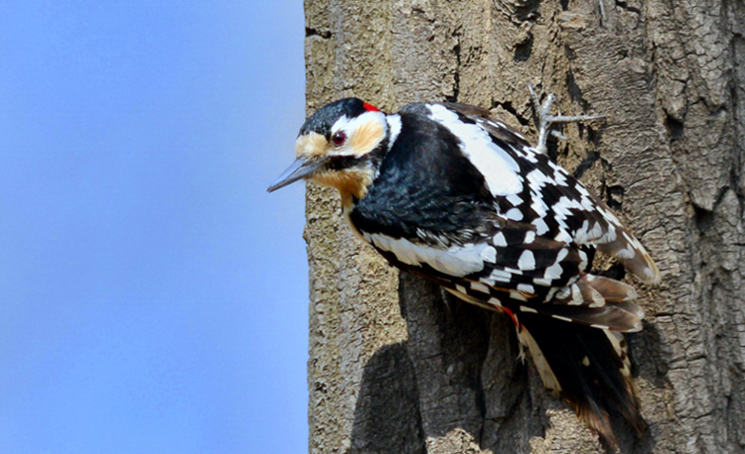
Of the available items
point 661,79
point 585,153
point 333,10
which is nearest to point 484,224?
point 585,153

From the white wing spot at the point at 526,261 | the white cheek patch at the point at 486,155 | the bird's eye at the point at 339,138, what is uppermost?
the bird's eye at the point at 339,138

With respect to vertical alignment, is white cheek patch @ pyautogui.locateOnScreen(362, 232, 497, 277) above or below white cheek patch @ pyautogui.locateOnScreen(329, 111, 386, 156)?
below

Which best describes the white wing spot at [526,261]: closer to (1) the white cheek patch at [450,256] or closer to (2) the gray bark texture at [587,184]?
(1) the white cheek patch at [450,256]

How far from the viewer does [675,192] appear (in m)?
2.64

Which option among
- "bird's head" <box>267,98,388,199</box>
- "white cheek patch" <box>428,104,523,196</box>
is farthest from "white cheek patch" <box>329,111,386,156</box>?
"white cheek patch" <box>428,104,523,196</box>

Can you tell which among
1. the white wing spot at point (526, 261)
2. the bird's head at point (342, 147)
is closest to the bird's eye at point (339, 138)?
the bird's head at point (342, 147)

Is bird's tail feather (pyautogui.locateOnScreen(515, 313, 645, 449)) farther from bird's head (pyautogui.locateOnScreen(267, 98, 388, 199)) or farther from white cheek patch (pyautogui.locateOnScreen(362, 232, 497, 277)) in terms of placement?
bird's head (pyautogui.locateOnScreen(267, 98, 388, 199))

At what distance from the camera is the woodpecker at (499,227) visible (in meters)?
2.56

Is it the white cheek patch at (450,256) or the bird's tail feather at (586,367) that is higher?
the white cheek patch at (450,256)

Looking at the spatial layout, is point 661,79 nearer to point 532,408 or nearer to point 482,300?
point 482,300

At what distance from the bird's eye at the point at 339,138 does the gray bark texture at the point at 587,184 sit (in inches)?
11.7

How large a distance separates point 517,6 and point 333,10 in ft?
1.95

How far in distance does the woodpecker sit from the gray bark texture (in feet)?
0.30

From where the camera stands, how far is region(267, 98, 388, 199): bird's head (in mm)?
2750
